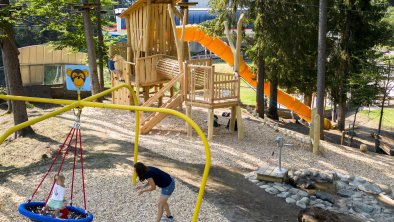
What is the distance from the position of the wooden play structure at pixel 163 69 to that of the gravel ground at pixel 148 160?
919mm

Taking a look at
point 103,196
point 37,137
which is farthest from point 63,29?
point 103,196

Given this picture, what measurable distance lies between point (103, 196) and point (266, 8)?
491 inches

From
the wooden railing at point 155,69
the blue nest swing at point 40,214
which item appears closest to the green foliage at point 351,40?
the wooden railing at point 155,69

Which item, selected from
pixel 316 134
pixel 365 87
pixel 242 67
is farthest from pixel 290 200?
pixel 242 67

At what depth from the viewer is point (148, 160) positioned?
1209cm

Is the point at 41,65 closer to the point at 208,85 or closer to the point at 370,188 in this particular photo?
the point at 208,85

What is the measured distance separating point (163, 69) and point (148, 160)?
600cm

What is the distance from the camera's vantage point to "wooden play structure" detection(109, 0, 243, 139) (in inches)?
601

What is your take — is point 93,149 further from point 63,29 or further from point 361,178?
point 63,29

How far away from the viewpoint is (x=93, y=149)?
13.2m

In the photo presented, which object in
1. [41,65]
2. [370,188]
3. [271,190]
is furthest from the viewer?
[41,65]

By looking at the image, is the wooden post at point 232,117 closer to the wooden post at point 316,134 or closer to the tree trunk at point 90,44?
the wooden post at point 316,134

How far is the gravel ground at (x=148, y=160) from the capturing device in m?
9.20

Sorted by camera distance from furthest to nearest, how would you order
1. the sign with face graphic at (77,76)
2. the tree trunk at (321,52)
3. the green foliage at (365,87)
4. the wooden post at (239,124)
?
the green foliage at (365,87) < the tree trunk at (321,52) < the wooden post at (239,124) < the sign with face graphic at (77,76)
